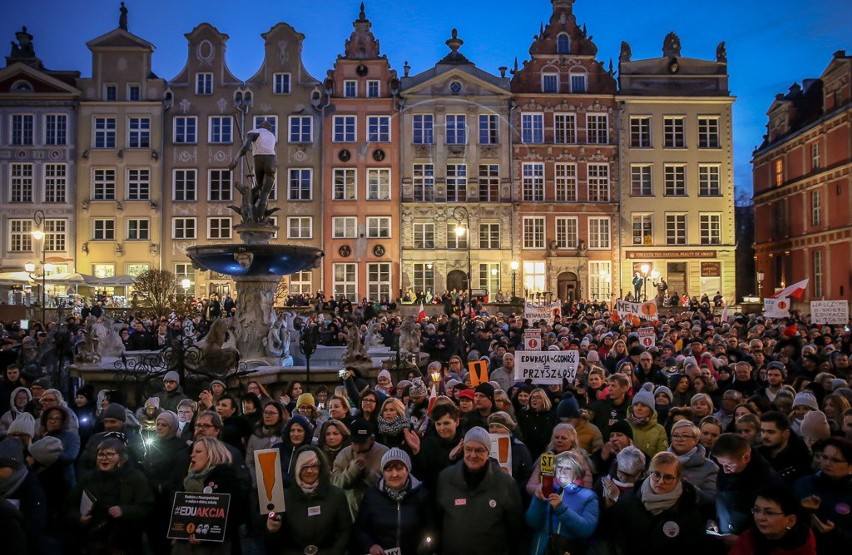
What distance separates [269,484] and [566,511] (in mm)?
2100

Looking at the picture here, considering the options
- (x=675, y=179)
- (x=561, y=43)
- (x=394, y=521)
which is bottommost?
(x=394, y=521)

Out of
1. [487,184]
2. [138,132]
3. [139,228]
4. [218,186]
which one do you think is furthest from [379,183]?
[138,132]

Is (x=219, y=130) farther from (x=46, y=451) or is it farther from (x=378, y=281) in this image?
(x=46, y=451)

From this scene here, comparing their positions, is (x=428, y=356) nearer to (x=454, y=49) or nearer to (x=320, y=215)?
(x=320, y=215)

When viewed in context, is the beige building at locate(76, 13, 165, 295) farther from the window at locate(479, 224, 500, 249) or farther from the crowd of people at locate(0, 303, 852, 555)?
the crowd of people at locate(0, 303, 852, 555)

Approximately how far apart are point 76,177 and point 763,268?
45.7 m

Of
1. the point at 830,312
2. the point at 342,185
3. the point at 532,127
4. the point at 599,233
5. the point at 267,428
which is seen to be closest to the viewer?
the point at 267,428

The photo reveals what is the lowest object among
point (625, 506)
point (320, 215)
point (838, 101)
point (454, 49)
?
point (625, 506)

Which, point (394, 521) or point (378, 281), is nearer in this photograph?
point (394, 521)

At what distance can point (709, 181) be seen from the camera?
47.0 metres

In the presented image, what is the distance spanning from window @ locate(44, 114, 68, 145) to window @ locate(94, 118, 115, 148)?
1.72 metres

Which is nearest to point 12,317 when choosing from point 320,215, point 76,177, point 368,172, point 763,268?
point 76,177

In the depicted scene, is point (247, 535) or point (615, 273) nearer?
point (247, 535)

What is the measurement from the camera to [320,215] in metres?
45.2
